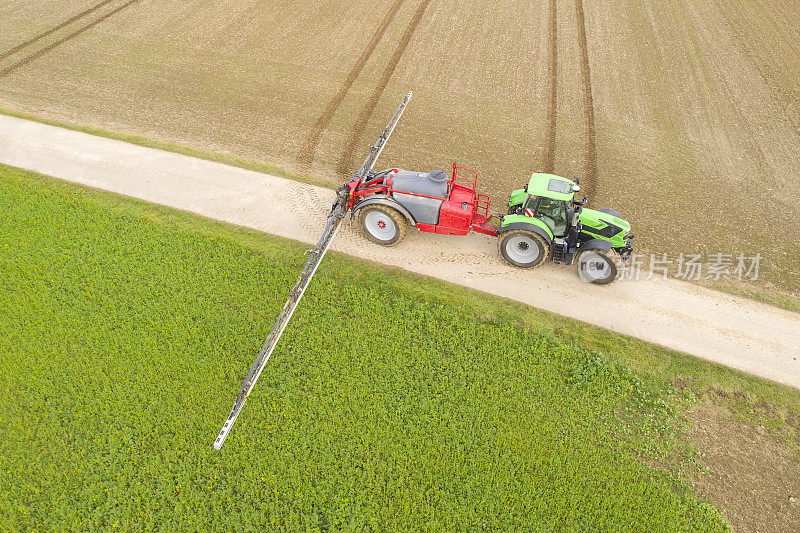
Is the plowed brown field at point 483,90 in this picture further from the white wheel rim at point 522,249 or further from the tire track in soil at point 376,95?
the white wheel rim at point 522,249

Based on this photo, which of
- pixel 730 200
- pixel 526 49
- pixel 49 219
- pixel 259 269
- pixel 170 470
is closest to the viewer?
pixel 170 470

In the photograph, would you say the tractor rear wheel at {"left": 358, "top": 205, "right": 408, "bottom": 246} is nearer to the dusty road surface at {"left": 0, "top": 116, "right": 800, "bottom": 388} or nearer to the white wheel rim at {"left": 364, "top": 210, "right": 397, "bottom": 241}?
the white wheel rim at {"left": 364, "top": 210, "right": 397, "bottom": 241}

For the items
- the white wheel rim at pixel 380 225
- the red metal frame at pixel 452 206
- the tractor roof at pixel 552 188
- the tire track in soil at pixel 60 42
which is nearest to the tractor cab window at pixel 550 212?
the tractor roof at pixel 552 188

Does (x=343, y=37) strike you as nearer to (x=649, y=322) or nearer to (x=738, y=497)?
(x=649, y=322)

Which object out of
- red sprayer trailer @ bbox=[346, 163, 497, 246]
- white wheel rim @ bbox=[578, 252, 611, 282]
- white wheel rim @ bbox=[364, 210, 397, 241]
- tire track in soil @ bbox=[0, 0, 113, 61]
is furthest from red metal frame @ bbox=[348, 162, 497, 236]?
tire track in soil @ bbox=[0, 0, 113, 61]

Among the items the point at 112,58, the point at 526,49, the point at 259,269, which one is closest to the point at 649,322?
the point at 259,269

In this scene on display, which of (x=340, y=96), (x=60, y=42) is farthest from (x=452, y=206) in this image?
(x=60, y=42)

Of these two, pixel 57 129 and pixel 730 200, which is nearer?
→ pixel 730 200
